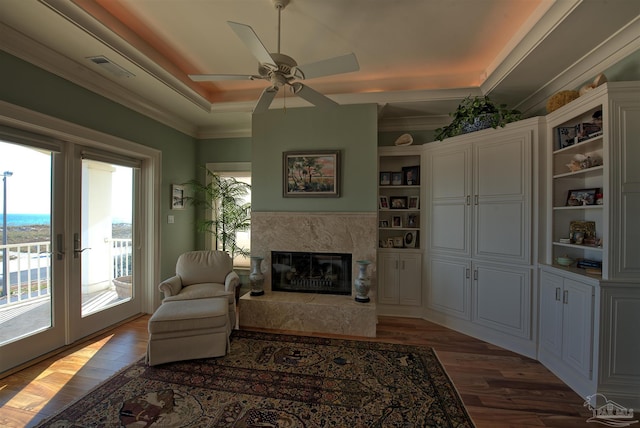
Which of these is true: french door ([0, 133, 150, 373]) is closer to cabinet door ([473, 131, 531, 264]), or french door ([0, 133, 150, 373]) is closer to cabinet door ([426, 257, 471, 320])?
cabinet door ([426, 257, 471, 320])

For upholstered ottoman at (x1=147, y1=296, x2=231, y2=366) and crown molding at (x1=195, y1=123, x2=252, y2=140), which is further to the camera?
crown molding at (x1=195, y1=123, x2=252, y2=140)

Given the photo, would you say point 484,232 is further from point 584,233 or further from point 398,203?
point 398,203

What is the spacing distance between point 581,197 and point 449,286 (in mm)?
1536

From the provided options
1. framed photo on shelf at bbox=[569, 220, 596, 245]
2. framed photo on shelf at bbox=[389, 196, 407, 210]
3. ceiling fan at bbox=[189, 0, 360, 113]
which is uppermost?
ceiling fan at bbox=[189, 0, 360, 113]

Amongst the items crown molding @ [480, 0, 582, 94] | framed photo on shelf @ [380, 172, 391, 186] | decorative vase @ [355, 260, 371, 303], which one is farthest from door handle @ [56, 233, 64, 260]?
crown molding @ [480, 0, 582, 94]

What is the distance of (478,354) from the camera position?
2617 millimetres

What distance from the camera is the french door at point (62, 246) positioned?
7.47ft

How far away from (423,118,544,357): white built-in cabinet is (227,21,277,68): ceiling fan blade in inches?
92.7

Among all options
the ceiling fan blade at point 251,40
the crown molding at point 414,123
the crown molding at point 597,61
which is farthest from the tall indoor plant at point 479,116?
the ceiling fan blade at point 251,40

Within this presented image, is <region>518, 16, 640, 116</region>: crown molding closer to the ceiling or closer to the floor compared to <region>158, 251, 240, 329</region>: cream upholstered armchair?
closer to the ceiling

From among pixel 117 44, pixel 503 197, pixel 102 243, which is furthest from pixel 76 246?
pixel 503 197

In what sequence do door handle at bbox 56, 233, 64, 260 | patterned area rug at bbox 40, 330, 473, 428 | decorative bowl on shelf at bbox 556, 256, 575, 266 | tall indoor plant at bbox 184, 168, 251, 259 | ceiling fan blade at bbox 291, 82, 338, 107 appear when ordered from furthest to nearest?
1. tall indoor plant at bbox 184, 168, 251, 259
2. door handle at bbox 56, 233, 64, 260
3. decorative bowl on shelf at bbox 556, 256, 575, 266
4. ceiling fan blade at bbox 291, 82, 338, 107
5. patterned area rug at bbox 40, 330, 473, 428

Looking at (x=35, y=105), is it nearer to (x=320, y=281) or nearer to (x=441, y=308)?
(x=320, y=281)

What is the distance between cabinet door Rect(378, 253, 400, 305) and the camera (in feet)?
11.7
